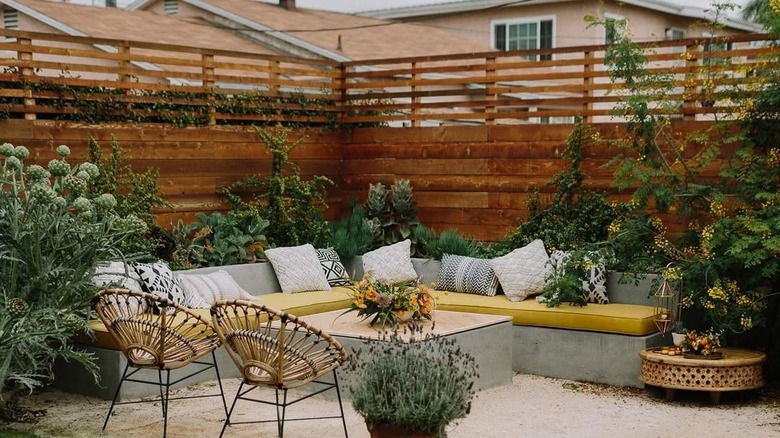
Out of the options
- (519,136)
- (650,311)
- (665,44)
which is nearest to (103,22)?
(519,136)

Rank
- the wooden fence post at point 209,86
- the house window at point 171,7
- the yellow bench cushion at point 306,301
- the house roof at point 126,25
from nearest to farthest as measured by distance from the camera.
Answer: the yellow bench cushion at point 306,301 → the wooden fence post at point 209,86 → the house roof at point 126,25 → the house window at point 171,7

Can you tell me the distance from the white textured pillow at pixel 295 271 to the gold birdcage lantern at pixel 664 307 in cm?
313

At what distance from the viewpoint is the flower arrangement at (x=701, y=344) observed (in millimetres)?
7418

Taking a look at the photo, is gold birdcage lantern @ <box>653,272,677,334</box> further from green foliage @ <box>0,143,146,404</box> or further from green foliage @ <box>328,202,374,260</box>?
green foliage @ <box>0,143,146,404</box>

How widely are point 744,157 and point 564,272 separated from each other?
68.2 inches

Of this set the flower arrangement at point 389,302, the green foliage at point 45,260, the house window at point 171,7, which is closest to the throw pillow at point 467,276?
the flower arrangement at point 389,302

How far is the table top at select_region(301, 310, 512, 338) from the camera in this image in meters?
7.35

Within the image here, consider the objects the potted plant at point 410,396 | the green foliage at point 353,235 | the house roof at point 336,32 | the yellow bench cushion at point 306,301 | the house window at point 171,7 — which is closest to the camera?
the potted plant at point 410,396

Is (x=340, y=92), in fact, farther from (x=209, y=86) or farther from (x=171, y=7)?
(x=171, y=7)

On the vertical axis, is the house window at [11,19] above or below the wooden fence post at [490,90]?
above

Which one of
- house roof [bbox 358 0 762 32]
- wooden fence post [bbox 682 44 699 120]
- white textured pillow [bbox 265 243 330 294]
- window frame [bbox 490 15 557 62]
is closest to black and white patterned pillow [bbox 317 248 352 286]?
white textured pillow [bbox 265 243 330 294]

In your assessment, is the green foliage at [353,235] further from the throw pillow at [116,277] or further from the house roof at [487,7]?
the house roof at [487,7]

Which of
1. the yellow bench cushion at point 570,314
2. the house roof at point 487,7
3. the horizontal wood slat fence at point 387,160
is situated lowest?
the yellow bench cushion at point 570,314

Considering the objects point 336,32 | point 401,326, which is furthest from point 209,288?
point 336,32
